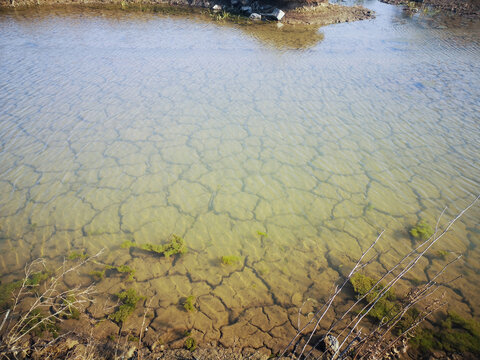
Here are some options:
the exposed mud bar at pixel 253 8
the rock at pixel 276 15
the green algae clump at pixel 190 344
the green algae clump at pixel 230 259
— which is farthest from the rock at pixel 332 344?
the rock at pixel 276 15

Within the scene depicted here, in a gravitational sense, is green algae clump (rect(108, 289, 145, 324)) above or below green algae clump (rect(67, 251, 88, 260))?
below

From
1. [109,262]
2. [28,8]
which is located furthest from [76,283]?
[28,8]

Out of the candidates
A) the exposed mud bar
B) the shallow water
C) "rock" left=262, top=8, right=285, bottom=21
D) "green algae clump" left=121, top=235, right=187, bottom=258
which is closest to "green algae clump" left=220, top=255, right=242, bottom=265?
the shallow water

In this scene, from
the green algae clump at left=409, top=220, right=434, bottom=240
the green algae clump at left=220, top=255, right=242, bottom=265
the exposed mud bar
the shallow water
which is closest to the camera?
the shallow water

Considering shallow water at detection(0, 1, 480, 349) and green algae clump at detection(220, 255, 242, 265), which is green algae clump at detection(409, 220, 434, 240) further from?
green algae clump at detection(220, 255, 242, 265)

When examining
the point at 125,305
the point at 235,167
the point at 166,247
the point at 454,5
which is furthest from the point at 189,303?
the point at 454,5

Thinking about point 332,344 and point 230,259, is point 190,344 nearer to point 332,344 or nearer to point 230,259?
point 230,259

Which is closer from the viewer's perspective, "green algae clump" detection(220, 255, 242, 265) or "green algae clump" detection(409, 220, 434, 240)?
"green algae clump" detection(220, 255, 242, 265)
